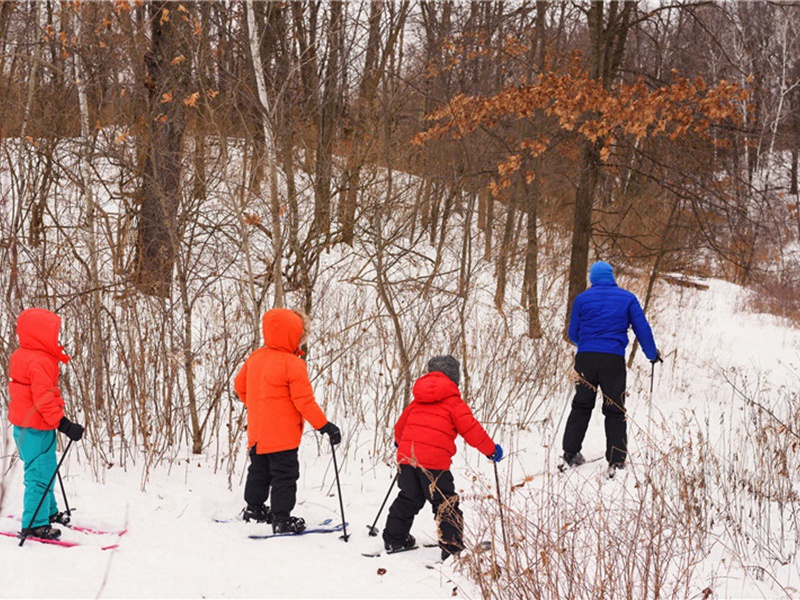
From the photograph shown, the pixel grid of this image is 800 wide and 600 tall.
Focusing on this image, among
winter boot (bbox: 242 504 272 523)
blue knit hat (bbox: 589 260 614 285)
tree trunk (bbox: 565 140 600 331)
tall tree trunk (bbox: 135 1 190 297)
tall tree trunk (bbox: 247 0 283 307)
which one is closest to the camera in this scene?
winter boot (bbox: 242 504 272 523)

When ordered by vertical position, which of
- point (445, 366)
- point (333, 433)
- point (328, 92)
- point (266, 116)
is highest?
point (328, 92)

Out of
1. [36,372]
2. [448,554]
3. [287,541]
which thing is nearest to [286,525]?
[287,541]

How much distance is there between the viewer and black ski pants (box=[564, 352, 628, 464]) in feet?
18.7

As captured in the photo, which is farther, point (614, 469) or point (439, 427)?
point (614, 469)

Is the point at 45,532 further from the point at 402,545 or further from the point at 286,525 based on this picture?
the point at 402,545

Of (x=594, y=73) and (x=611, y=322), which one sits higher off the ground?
(x=594, y=73)

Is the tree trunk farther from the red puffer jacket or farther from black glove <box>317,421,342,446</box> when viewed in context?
black glove <box>317,421,342,446</box>

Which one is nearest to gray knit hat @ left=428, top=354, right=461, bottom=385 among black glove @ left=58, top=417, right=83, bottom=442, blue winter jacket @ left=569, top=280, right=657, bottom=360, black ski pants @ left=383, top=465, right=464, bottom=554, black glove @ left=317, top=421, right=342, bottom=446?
black ski pants @ left=383, top=465, right=464, bottom=554

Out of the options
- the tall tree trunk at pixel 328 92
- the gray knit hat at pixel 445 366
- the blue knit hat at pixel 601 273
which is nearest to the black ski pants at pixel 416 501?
the gray knit hat at pixel 445 366

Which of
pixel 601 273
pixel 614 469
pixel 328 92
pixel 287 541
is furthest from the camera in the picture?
pixel 328 92

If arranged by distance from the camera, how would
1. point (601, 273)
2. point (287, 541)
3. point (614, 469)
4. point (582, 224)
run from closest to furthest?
point (287, 541) → point (614, 469) → point (601, 273) → point (582, 224)

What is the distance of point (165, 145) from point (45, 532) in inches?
144

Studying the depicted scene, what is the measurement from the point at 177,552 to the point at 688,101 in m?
7.00

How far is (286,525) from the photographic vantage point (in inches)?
176
